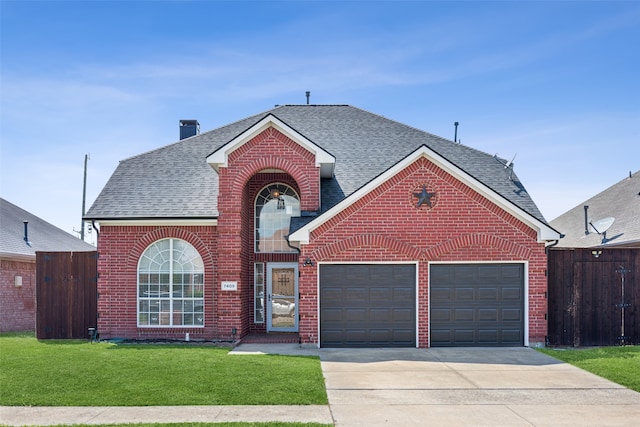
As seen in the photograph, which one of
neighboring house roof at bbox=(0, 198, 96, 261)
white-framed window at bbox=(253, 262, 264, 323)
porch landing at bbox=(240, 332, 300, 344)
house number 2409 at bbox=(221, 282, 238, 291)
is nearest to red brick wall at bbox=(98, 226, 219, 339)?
house number 2409 at bbox=(221, 282, 238, 291)

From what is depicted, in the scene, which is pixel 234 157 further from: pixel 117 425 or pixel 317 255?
pixel 117 425

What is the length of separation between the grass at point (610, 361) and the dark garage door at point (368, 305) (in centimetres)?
355

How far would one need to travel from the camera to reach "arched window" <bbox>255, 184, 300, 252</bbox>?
16234 mm

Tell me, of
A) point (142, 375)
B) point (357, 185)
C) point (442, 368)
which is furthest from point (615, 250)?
point (142, 375)

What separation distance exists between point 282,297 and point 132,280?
4.44 meters

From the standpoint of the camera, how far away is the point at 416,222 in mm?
13594

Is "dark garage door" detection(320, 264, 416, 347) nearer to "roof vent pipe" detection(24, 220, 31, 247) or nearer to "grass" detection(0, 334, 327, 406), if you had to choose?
"grass" detection(0, 334, 327, 406)

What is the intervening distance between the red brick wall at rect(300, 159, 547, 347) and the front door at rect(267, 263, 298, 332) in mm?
2685

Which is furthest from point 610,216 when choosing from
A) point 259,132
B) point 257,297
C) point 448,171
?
point 259,132

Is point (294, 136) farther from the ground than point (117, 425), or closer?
farther from the ground

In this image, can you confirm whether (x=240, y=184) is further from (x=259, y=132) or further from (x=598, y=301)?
(x=598, y=301)

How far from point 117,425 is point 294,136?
358 inches

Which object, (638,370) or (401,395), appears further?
(638,370)

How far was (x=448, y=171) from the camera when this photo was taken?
13.5 meters
